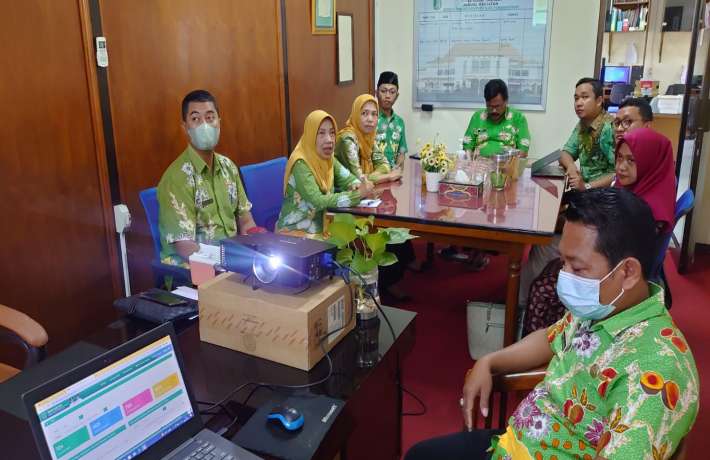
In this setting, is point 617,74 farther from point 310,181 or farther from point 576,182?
point 310,181

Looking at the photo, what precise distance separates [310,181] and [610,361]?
1.97 metres

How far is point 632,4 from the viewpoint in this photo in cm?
742

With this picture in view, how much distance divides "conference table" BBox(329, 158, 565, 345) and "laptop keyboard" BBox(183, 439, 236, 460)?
5.32ft

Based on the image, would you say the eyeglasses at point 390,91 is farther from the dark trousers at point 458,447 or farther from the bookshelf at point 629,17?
the bookshelf at point 629,17

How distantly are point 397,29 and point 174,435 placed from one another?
15.7 ft

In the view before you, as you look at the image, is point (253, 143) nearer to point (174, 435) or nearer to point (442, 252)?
point (442, 252)

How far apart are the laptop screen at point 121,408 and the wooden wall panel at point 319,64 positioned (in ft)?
10.0

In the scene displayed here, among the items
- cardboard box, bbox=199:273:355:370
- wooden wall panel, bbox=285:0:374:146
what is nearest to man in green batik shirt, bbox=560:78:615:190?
wooden wall panel, bbox=285:0:374:146

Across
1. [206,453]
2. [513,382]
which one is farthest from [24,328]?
[513,382]

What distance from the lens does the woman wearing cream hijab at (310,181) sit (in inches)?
111

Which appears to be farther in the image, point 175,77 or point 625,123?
point 625,123

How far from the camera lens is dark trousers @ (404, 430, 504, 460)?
1.36 metres

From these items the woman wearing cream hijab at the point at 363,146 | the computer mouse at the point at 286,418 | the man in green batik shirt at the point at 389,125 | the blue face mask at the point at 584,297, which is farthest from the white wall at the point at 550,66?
the computer mouse at the point at 286,418

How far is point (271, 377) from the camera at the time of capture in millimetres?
1241
